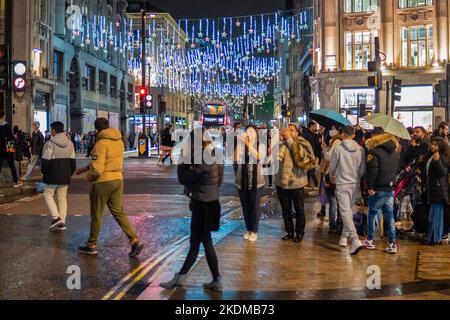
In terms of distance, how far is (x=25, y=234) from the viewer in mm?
9805

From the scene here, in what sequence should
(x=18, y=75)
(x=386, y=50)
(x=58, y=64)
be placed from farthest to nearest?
(x=58, y=64), (x=386, y=50), (x=18, y=75)

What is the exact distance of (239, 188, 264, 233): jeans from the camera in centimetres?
941

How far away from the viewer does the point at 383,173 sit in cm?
843

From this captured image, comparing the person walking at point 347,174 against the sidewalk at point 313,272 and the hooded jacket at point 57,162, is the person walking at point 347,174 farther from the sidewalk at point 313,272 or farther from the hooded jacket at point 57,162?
the hooded jacket at point 57,162

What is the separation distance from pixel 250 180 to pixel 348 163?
5.41 ft

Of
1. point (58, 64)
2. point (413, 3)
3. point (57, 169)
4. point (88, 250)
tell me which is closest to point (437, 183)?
point (88, 250)

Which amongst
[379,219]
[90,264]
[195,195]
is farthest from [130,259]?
[379,219]

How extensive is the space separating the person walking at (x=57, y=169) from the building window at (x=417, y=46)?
35024 mm

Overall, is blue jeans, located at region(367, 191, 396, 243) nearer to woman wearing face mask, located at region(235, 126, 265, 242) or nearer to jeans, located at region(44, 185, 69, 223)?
A: woman wearing face mask, located at region(235, 126, 265, 242)

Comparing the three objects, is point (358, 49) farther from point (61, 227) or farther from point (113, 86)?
point (61, 227)
